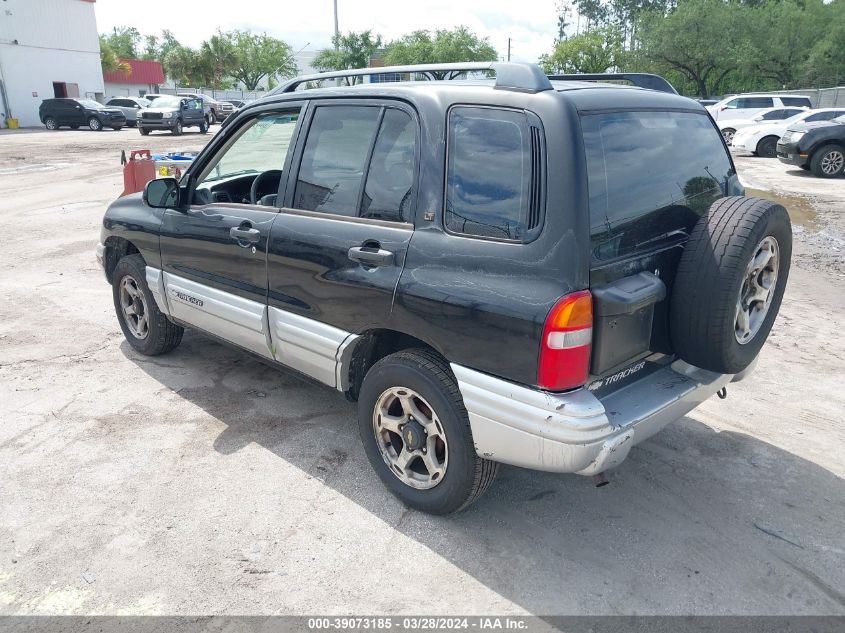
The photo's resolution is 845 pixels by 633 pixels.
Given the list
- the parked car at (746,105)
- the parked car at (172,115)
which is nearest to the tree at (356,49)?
the parked car at (172,115)

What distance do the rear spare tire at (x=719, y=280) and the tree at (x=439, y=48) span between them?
6584 cm

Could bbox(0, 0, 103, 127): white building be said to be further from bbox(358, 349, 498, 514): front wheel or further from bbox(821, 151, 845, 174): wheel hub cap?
bbox(358, 349, 498, 514): front wheel

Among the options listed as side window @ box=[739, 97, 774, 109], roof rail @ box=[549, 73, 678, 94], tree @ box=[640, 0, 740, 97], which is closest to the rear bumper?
roof rail @ box=[549, 73, 678, 94]

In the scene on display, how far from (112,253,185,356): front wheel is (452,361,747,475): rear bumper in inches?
115

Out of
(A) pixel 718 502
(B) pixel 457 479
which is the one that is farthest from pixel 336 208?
(A) pixel 718 502

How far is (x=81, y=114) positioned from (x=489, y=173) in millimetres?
36856

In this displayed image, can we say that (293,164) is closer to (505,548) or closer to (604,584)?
(505,548)

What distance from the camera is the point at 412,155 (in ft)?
10.2

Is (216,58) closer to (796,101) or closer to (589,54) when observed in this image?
(589,54)

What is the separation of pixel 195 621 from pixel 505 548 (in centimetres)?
134

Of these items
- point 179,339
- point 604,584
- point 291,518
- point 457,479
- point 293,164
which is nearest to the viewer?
point 604,584

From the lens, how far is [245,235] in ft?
12.5

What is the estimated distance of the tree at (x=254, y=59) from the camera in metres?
75.8

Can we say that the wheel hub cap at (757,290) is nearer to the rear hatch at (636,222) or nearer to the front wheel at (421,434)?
the rear hatch at (636,222)
